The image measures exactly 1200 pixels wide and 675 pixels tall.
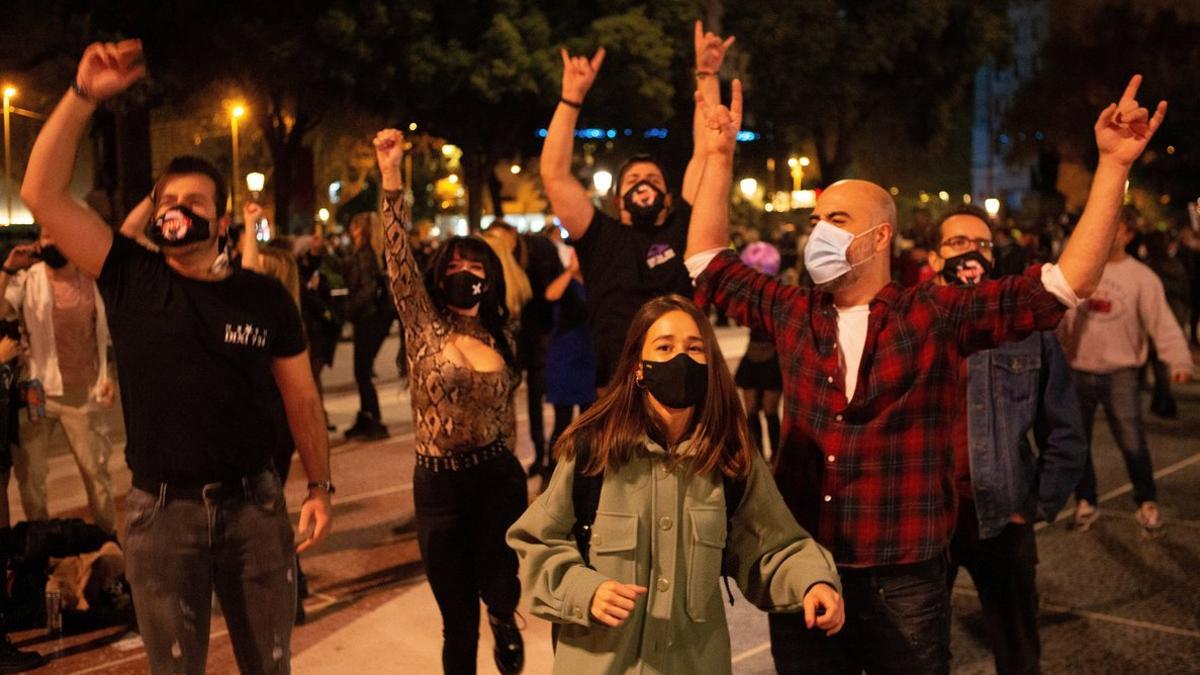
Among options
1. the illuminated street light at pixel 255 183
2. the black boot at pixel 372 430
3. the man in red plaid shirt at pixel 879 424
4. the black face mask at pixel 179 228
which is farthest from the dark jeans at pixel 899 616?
the illuminated street light at pixel 255 183

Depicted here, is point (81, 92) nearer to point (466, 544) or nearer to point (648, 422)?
point (648, 422)

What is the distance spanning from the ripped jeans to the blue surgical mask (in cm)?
170

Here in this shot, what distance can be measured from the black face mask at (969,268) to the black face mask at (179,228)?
2636 mm

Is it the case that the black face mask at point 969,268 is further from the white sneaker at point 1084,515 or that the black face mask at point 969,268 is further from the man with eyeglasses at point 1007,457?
the white sneaker at point 1084,515

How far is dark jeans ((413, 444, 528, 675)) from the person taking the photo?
5.01 m


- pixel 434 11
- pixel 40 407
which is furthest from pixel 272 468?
pixel 434 11

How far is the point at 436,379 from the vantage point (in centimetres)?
515

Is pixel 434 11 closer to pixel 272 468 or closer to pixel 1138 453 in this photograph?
pixel 1138 453

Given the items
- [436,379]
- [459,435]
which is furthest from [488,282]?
[459,435]

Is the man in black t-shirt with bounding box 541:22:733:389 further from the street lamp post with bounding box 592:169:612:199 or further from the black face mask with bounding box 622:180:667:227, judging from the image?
the street lamp post with bounding box 592:169:612:199

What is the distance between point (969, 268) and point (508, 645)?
2.25 m

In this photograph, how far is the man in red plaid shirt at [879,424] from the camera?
12.4 ft

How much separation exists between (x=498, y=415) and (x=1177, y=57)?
176 feet

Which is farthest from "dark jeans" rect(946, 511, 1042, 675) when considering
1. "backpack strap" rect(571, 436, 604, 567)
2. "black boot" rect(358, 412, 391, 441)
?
"black boot" rect(358, 412, 391, 441)
